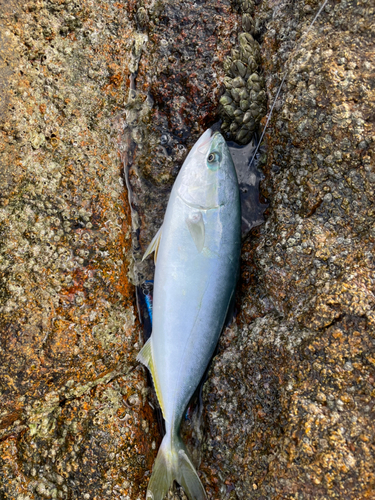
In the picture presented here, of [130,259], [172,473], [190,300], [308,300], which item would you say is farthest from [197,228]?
[172,473]

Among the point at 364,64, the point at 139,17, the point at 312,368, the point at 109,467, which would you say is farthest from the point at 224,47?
the point at 109,467

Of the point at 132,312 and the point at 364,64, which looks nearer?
the point at 364,64

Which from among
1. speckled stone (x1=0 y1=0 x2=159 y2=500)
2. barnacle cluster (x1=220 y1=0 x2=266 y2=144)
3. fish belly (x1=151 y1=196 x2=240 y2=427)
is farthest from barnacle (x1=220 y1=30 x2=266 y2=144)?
speckled stone (x1=0 y1=0 x2=159 y2=500)

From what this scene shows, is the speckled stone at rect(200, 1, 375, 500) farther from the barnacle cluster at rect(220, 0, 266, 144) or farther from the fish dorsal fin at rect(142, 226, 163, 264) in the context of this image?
→ the fish dorsal fin at rect(142, 226, 163, 264)

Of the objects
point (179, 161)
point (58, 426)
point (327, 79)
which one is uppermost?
point (327, 79)

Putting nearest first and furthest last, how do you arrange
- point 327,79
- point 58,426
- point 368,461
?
1. point 368,461
2. point 327,79
3. point 58,426

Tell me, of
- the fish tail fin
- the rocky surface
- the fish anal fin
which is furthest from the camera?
the fish anal fin

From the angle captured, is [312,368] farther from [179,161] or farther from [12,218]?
[12,218]
